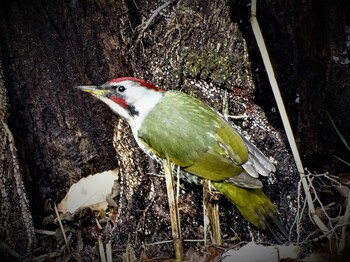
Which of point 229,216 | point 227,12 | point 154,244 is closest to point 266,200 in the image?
point 229,216

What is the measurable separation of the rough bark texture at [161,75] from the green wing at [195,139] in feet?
0.10

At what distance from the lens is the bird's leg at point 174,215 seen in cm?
147

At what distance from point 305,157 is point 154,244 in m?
0.35

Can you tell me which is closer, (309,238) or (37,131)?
(309,238)

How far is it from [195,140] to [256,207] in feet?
0.60

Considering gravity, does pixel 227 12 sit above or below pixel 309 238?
above

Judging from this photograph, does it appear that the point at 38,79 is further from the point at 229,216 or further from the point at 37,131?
the point at 229,216

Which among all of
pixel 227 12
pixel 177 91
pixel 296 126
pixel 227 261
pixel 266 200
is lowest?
pixel 227 261

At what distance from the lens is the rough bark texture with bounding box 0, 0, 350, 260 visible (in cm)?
150

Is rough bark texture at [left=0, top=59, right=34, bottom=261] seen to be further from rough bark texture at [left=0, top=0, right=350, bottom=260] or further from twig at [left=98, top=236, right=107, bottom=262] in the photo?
twig at [left=98, top=236, right=107, bottom=262]

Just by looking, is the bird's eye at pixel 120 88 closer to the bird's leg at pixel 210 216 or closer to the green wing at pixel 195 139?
the green wing at pixel 195 139

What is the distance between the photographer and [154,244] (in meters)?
1.52

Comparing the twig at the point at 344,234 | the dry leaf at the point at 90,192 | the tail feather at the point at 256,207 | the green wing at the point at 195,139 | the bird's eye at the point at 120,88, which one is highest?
the bird's eye at the point at 120,88

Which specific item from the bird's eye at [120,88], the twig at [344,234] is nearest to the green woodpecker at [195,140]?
the bird's eye at [120,88]
